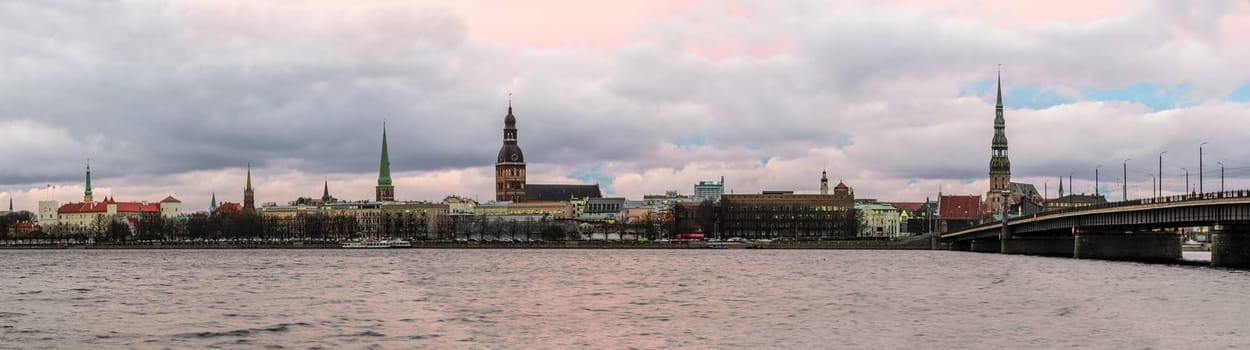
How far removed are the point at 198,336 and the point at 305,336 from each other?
356 centimetres

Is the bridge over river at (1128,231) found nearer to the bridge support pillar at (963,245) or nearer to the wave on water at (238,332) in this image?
the bridge support pillar at (963,245)

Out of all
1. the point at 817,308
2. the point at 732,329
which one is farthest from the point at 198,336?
the point at 817,308

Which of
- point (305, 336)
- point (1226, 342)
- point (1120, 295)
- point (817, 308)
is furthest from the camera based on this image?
point (1120, 295)

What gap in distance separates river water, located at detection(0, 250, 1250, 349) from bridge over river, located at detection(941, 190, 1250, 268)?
432 cm

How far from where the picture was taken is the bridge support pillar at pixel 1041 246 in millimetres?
133375

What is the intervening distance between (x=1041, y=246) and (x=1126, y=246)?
16467mm

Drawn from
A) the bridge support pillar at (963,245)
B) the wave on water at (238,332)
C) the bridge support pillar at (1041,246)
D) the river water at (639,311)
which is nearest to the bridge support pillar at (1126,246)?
the bridge support pillar at (1041,246)

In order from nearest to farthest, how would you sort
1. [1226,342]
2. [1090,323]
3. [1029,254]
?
[1226,342]
[1090,323]
[1029,254]

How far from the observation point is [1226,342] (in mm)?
39938

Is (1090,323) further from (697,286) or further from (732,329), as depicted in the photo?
(697,286)

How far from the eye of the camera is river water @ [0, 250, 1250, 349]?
41750 millimetres

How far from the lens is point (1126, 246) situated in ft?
395

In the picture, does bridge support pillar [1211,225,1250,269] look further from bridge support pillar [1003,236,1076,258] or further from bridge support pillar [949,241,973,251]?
bridge support pillar [949,241,973,251]

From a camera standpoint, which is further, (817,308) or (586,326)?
(817,308)
